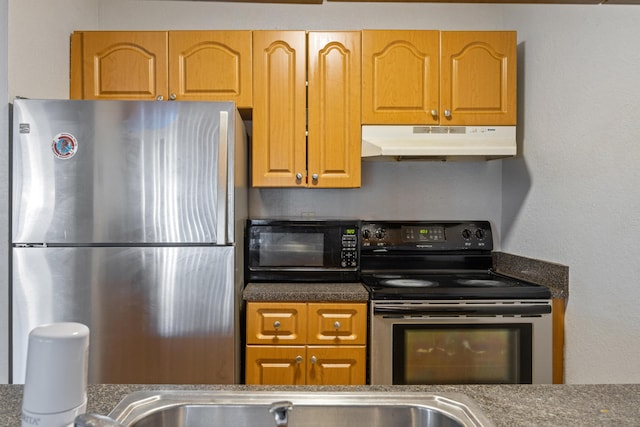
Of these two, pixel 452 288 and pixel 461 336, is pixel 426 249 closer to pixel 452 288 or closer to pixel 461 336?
pixel 452 288

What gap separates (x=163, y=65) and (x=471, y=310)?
1.95 m

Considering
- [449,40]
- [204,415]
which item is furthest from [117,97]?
[204,415]

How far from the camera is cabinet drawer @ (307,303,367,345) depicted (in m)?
2.21

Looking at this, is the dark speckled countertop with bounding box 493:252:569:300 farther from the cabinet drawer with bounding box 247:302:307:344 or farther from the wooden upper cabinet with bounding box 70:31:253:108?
the wooden upper cabinet with bounding box 70:31:253:108

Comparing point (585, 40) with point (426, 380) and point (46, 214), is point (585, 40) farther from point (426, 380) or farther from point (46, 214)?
point (46, 214)

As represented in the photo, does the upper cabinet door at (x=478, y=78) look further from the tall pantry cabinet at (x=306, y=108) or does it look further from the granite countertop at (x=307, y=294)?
the granite countertop at (x=307, y=294)

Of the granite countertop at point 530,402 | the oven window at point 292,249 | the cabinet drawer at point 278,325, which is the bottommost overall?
the cabinet drawer at point 278,325

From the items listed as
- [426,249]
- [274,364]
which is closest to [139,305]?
[274,364]

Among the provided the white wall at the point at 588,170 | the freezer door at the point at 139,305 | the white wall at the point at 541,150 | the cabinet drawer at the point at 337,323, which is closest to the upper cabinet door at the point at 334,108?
the white wall at the point at 541,150

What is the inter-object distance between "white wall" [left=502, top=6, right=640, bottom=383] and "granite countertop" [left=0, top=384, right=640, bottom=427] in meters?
0.95

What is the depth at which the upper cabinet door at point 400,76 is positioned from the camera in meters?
2.44

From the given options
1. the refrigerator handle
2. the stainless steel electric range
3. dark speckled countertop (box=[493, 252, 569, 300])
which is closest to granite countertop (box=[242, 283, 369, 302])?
the stainless steel electric range

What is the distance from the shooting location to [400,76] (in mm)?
2445

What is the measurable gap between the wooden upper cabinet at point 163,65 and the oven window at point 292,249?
73 centimetres
